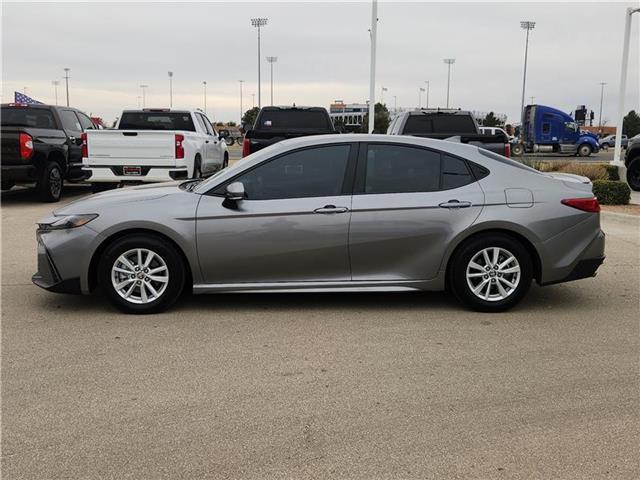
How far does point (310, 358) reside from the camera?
4703mm

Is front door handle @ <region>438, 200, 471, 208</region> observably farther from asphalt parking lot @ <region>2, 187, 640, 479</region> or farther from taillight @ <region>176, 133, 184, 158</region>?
taillight @ <region>176, 133, 184, 158</region>

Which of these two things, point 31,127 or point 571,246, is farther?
point 31,127

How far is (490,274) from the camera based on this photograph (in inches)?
228

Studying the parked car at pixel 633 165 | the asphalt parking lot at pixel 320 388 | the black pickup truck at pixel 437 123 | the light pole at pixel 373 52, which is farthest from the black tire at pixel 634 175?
the asphalt parking lot at pixel 320 388

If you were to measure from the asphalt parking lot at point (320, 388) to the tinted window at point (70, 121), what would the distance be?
9595 millimetres

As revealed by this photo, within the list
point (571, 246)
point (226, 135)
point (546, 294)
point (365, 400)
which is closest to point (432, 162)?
point (571, 246)

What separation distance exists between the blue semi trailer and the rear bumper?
99.6 ft

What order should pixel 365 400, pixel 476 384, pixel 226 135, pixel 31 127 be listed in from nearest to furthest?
1. pixel 365 400
2. pixel 476 384
3. pixel 31 127
4. pixel 226 135

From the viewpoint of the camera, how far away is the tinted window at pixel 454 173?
5.87 metres

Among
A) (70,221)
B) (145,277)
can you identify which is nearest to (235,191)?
(145,277)

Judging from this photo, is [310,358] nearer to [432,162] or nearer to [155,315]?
[155,315]

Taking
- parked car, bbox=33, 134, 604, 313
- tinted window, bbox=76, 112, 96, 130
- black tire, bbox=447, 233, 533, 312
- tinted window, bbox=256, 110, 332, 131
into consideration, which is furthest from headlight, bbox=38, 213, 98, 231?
tinted window, bbox=76, 112, 96, 130

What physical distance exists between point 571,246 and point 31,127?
1172 centimetres

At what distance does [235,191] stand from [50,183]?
9724 mm
